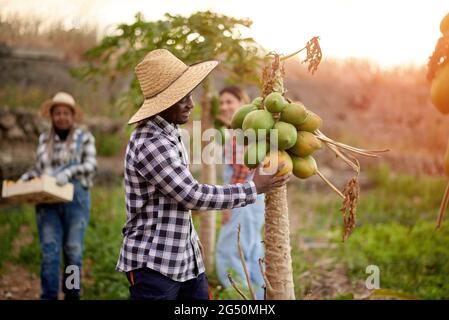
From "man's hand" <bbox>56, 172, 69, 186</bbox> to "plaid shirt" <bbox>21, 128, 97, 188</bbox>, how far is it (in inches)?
3.7

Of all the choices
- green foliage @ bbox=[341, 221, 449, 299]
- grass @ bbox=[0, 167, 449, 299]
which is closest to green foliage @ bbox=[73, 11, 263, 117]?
grass @ bbox=[0, 167, 449, 299]

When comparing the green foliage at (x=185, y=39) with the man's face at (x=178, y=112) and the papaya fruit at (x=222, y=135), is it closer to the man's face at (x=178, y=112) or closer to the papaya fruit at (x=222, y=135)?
the papaya fruit at (x=222, y=135)

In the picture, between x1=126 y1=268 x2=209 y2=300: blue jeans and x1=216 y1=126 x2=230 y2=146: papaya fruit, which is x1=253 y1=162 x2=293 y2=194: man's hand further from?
x1=216 y1=126 x2=230 y2=146: papaya fruit

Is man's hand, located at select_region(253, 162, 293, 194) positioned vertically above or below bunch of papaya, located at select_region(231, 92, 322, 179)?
below

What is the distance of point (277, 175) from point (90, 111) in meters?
8.02

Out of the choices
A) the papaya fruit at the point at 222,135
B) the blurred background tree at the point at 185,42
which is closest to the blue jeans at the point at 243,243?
the papaya fruit at the point at 222,135

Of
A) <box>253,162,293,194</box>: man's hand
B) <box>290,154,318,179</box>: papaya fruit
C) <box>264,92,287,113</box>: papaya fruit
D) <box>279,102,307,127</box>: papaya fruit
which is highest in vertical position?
<box>264,92,287,113</box>: papaya fruit

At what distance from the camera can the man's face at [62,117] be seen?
458 centimetres

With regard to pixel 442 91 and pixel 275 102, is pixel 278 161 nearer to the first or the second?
pixel 275 102

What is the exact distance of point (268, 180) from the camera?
2.32 metres

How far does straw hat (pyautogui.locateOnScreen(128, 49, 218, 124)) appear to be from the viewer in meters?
2.60

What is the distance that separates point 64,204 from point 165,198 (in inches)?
83.2

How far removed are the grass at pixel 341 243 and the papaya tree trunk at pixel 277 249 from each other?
1.27m

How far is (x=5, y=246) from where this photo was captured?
5621mm
